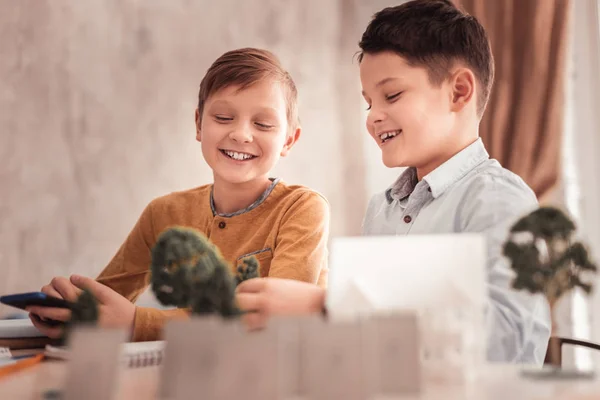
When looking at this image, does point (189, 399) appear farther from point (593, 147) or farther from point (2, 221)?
point (593, 147)

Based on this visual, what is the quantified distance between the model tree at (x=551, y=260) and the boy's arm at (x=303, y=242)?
71 centimetres

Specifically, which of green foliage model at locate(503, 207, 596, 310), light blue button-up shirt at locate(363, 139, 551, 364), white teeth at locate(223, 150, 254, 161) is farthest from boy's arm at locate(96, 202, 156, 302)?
green foliage model at locate(503, 207, 596, 310)

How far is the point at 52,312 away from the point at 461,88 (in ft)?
3.12

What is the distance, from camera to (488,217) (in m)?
1.18

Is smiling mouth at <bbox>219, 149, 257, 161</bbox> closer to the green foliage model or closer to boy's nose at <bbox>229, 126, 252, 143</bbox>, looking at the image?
boy's nose at <bbox>229, 126, 252, 143</bbox>

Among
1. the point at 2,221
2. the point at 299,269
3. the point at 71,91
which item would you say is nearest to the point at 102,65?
the point at 71,91

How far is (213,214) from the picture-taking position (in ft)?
5.65

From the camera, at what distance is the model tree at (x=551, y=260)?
73 centimetres

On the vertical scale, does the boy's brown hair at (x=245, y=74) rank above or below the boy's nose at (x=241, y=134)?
above

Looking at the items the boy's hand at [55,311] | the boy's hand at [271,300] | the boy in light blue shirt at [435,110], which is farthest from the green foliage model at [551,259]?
the boy's hand at [55,311]

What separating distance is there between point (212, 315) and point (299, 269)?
712mm

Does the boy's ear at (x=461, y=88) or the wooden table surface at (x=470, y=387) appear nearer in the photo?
the wooden table surface at (x=470, y=387)

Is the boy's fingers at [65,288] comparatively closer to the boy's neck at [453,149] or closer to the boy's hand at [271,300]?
the boy's hand at [271,300]

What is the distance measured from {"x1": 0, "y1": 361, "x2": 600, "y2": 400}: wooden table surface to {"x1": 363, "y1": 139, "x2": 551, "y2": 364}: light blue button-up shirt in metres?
0.12
